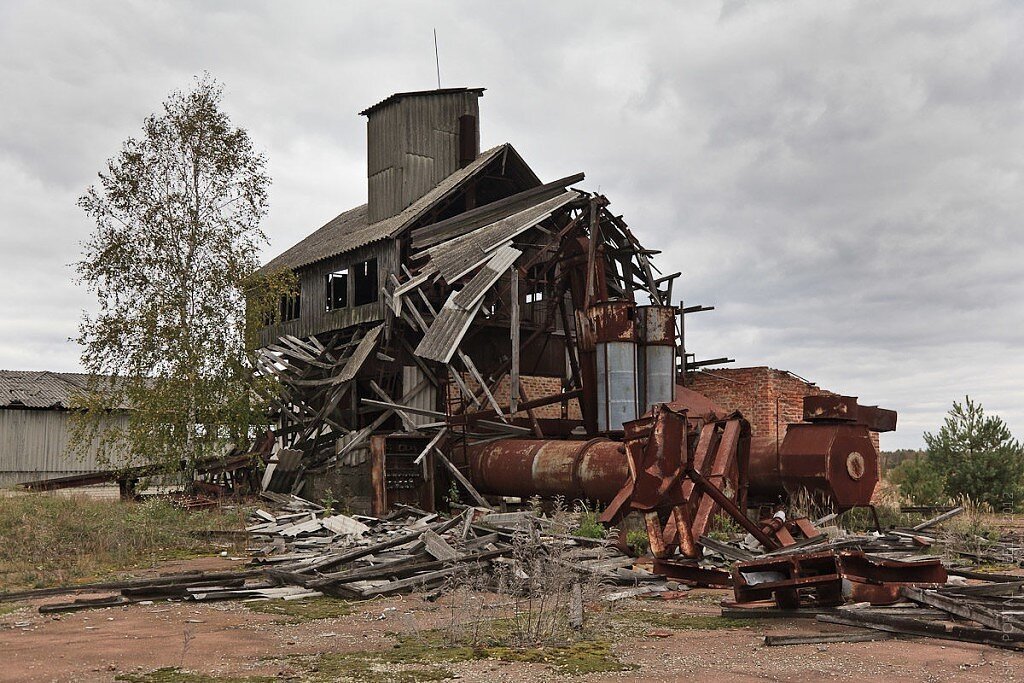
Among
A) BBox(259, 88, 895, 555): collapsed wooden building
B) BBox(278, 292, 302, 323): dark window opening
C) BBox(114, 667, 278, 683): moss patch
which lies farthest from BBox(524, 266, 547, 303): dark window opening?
BBox(114, 667, 278, 683): moss patch

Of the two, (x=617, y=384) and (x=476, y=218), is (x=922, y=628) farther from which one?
(x=476, y=218)

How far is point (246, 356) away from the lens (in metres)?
21.2

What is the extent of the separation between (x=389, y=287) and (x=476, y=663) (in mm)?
16189

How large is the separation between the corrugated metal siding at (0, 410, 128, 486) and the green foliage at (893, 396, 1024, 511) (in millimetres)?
24046

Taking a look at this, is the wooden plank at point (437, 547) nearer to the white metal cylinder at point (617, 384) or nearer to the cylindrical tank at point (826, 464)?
the cylindrical tank at point (826, 464)

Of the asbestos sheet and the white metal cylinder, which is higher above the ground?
the asbestos sheet

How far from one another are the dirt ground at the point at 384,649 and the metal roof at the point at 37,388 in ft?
75.3

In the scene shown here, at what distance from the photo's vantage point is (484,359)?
23.1 m

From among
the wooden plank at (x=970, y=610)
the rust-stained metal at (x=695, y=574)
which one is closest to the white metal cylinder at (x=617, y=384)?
the rust-stained metal at (x=695, y=574)

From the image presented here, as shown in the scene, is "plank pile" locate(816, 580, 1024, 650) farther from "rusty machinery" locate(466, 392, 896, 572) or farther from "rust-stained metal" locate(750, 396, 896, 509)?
"rust-stained metal" locate(750, 396, 896, 509)

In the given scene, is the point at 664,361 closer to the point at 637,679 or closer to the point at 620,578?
the point at 620,578

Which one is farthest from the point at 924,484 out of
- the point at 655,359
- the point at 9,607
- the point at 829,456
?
the point at 9,607

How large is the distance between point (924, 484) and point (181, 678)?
1895cm

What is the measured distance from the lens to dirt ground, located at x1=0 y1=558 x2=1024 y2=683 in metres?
6.03
